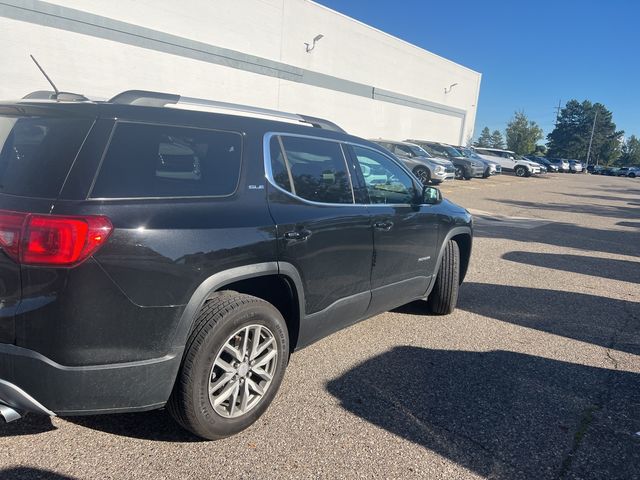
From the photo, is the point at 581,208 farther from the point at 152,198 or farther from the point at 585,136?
the point at 585,136

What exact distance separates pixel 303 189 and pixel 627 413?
2587 millimetres

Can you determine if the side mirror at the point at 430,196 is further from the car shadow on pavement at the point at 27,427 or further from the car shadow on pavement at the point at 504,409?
the car shadow on pavement at the point at 27,427

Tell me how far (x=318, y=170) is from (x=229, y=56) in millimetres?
20098

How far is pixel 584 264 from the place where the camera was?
793 centimetres

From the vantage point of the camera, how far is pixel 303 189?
3.19m

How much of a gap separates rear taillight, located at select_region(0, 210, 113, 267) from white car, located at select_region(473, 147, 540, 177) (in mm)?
36137

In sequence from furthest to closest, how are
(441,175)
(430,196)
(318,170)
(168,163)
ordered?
(441,175), (430,196), (318,170), (168,163)

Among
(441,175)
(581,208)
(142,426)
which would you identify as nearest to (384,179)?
(142,426)

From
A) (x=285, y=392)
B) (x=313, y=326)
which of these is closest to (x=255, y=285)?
(x=313, y=326)

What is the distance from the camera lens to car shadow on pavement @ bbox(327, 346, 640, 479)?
274cm

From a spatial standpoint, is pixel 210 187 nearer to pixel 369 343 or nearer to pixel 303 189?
pixel 303 189

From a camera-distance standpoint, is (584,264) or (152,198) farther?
(584,264)

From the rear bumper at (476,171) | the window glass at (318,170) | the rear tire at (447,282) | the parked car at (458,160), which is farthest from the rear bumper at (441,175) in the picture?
the window glass at (318,170)

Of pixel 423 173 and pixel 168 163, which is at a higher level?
pixel 168 163
